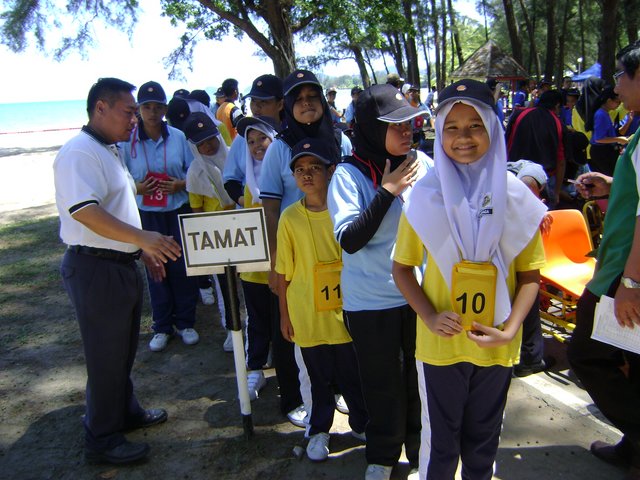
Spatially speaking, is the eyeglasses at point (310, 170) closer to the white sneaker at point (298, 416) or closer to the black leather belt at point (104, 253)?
the black leather belt at point (104, 253)

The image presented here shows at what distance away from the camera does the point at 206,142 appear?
4465mm

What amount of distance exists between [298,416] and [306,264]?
1.16 meters

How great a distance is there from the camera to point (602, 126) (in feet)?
21.7

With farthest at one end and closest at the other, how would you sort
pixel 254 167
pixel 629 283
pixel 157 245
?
1. pixel 254 167
2. pixel 157 245
3. pixel 629 283

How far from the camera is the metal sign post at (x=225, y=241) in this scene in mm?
2893

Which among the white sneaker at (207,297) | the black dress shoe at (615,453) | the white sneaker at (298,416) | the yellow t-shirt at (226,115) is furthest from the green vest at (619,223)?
the yellow t-shirt at (226,115)

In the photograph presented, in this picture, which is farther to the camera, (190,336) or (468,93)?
(190,336)

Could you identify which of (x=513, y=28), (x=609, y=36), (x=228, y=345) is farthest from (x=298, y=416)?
(x=513, y=28)

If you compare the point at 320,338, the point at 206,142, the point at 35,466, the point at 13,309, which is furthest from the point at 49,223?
the point at 320,338

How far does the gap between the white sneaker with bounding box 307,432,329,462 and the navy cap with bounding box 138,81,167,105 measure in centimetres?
305

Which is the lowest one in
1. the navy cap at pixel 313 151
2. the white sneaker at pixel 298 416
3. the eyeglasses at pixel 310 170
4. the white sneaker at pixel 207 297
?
the white sneaker at pixel 298 416

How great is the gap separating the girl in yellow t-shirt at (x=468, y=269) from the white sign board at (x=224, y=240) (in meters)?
0.97

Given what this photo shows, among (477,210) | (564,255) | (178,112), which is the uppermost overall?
(178,112)

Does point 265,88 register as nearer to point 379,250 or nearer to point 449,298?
point 379,250
